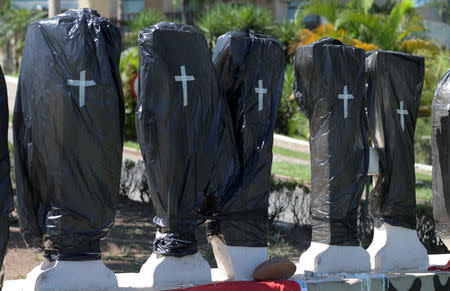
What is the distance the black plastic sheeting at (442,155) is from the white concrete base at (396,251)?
328 millimetres

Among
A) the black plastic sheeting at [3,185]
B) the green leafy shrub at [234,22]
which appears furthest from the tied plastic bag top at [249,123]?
the green leafy shrub at [234,22]

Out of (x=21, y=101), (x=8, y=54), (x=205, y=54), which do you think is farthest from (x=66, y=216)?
(x=8, y=54)

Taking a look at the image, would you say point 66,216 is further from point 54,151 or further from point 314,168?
point 314,168

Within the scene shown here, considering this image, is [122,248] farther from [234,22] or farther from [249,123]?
[234,22]

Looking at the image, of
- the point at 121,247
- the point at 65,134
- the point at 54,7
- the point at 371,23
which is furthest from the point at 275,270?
the point at 371,23

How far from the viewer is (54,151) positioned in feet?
12.3

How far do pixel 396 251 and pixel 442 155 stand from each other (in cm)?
87

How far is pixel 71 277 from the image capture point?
152 inches

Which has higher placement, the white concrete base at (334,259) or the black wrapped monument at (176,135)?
the black wrapped monument at (176,135)

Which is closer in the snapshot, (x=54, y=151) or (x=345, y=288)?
(x=54, y=151)

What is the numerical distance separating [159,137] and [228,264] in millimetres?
1050

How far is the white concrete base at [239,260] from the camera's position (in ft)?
14.5

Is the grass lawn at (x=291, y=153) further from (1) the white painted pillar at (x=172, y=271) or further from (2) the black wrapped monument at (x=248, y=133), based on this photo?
(1) the white painted pillar at (x=172, y=271)

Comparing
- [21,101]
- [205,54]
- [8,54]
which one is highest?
[205,54]
